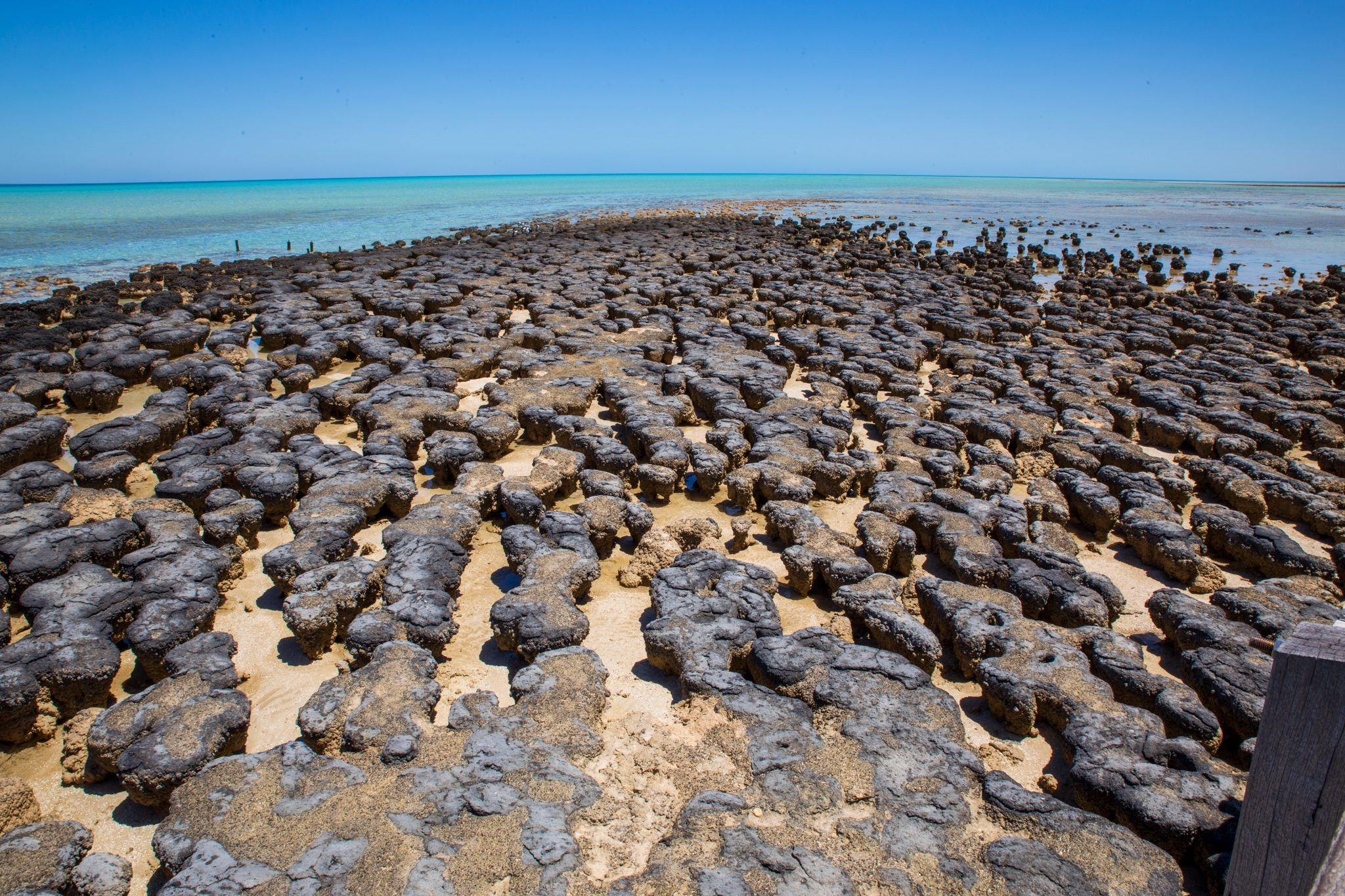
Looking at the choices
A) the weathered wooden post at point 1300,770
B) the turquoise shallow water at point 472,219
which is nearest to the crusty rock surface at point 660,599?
the weathered wooden post at point 1300,770

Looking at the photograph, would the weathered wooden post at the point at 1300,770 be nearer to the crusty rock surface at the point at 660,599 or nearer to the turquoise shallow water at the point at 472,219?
the crusty rock surface at the point at 660,599

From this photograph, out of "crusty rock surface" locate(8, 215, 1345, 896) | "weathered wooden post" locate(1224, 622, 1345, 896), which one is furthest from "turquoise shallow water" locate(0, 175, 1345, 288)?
"weathered wooden post" locate(1224, 622, 1345, 896)

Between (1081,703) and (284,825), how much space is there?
4087 millimetres

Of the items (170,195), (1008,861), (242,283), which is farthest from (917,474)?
(170,195)

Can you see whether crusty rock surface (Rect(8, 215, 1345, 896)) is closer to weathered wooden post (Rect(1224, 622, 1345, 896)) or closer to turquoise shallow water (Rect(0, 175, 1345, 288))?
weathered wooden post (Rect(1224, 622, 1345, 896))

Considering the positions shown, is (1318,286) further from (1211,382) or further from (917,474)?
(917,474)

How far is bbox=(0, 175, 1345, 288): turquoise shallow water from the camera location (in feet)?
80.0

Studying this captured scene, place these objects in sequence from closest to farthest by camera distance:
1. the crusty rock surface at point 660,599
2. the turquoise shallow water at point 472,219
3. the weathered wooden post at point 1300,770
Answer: the weathered wooden post at point 1300,770, the crusty rock surface at point 660,599, the turquoise shallow water at point 472,219

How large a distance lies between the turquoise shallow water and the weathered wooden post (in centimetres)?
2297

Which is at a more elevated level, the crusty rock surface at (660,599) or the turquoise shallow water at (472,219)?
the turquoise shallow water at (472,219)

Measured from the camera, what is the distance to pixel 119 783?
3674 millimetres

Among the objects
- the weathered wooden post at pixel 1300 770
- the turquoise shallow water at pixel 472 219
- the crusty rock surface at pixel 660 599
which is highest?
the turquoise shallow water at pixel 472 219

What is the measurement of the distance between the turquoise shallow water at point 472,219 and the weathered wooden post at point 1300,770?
2297 cm

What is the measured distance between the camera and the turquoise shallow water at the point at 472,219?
24.4 metres
